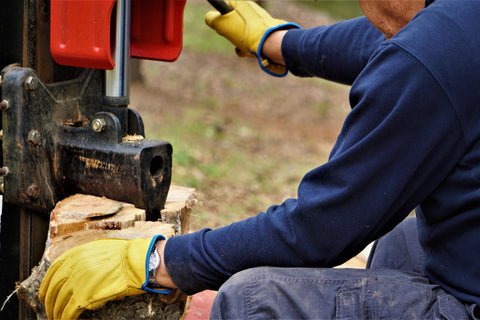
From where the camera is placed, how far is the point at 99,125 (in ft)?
5.88

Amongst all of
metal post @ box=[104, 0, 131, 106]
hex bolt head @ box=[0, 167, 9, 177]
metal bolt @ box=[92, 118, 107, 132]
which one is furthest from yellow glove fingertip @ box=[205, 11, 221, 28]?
hex bolt head @ box=[0, 167, 9, 177]

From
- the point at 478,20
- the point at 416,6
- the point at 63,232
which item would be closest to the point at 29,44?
the point at 63,232

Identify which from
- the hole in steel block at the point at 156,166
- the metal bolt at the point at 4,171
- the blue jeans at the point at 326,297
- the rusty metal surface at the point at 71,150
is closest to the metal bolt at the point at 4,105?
the rusty metal surface at the point at 71,150

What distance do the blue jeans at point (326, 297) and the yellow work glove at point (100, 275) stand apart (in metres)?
0.25

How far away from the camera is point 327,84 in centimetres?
949

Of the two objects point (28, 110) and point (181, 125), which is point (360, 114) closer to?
point (28, 110)

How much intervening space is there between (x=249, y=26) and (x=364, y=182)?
1.41 meters

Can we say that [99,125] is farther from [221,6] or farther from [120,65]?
[221,6]

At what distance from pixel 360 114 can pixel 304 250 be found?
0.37 m

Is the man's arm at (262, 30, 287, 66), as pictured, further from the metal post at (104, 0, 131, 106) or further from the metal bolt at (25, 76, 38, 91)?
the metal bolt at (25, 76, 38, 91)

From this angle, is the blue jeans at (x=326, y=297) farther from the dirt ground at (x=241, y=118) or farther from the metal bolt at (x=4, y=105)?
the dirt ground at (x=241, y=118)

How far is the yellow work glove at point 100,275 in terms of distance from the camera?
147 centimetres

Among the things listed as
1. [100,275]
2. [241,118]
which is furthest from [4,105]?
[241,118]

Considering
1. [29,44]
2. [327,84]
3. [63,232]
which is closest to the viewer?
[63,232]
